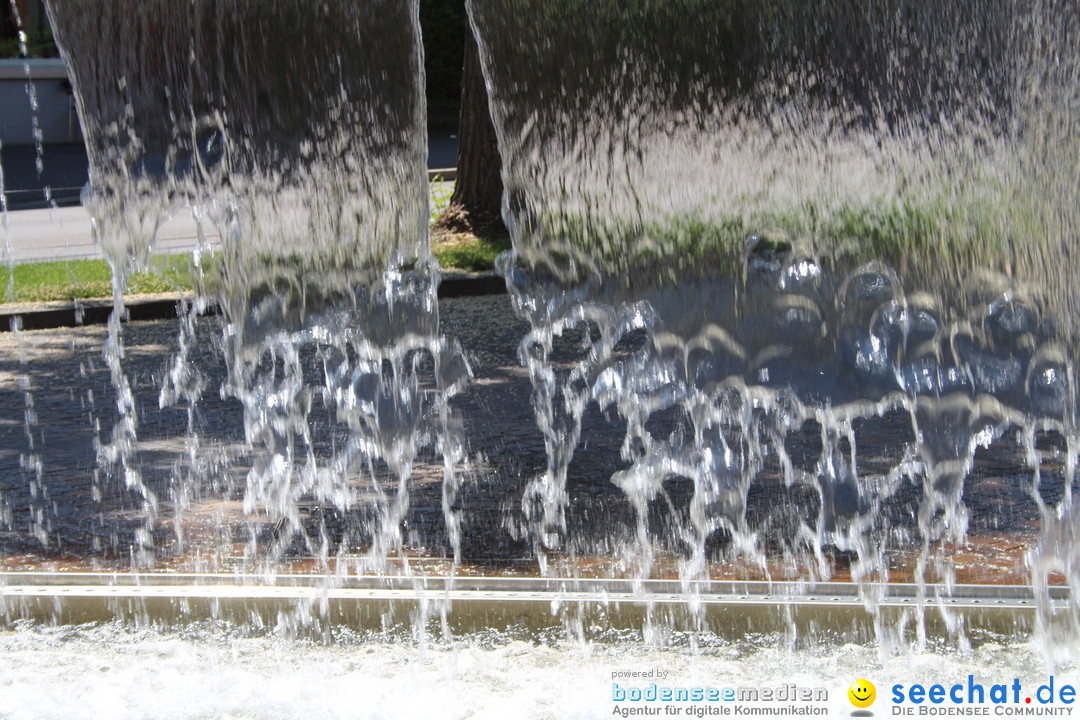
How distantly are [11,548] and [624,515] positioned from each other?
6.55 feet

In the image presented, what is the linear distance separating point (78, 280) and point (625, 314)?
6483 millimetres

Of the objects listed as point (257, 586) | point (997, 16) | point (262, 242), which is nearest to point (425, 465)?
point (262, 242)

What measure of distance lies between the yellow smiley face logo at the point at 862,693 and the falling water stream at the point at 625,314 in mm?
32

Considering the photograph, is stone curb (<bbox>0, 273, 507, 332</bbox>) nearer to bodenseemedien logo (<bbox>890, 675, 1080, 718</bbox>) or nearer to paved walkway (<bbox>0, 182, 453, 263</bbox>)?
paved walkway (<bbox>0, 182, 453, 263</bbox>)

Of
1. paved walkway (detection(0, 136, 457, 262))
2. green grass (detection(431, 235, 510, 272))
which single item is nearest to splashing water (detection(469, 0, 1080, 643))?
paved walkway (detection(0, 136, 457, 262))

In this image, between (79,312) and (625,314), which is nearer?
(625,314)

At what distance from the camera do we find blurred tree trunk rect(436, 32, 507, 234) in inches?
467

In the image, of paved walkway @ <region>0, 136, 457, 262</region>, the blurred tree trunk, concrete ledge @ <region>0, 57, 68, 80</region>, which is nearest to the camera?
the blurred tree trunk

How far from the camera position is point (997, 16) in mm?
4047

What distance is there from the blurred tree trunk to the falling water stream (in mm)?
6367

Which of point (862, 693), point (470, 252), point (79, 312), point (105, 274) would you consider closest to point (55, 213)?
point (105, 274)

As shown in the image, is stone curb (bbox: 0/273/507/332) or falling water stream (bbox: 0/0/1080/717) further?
stone curb (bbox: 0/273/507/332)

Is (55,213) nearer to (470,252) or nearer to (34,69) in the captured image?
(470,252)

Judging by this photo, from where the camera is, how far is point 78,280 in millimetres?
10078
